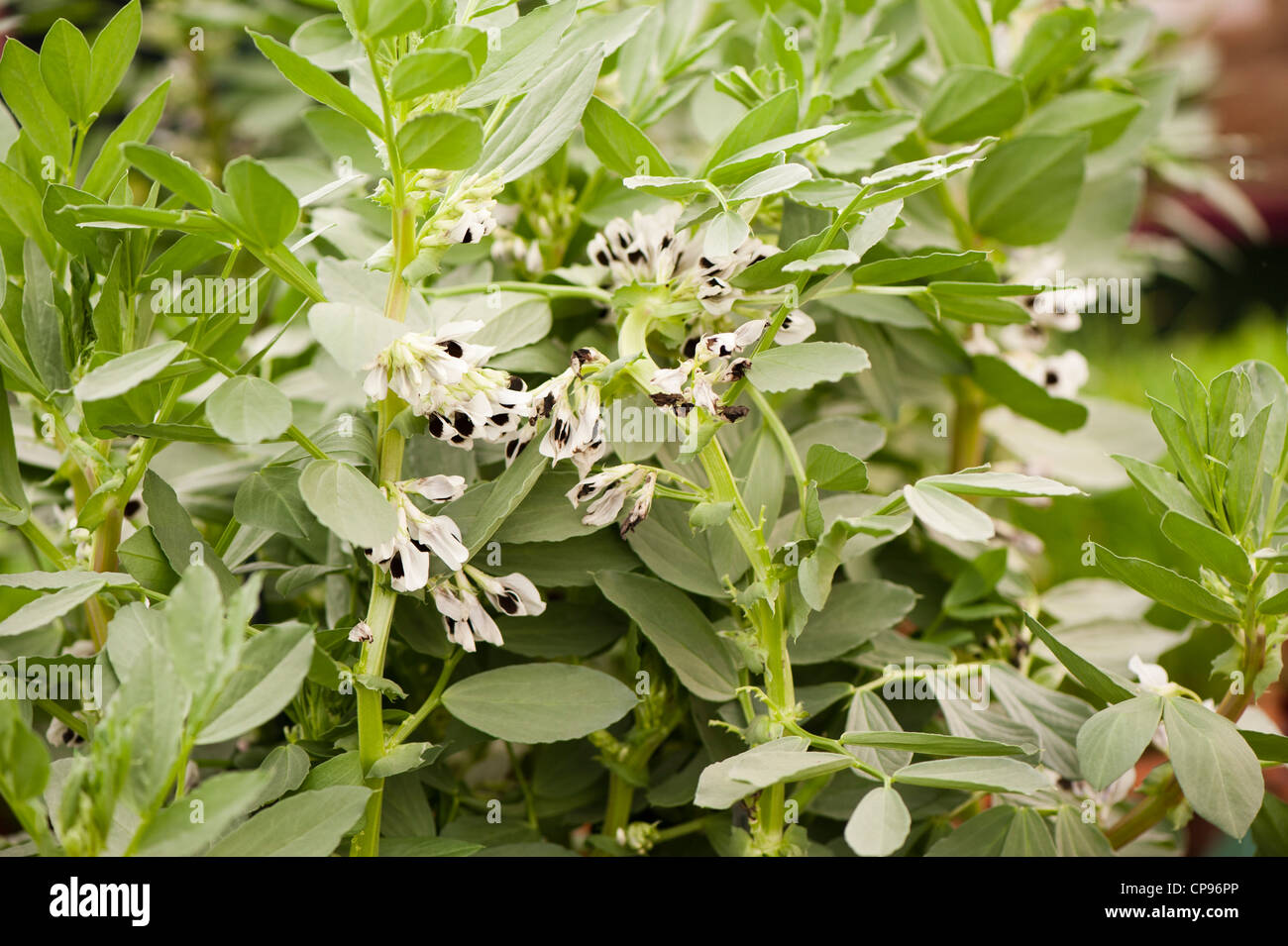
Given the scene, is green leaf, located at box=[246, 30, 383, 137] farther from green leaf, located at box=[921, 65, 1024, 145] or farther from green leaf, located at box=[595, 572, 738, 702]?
green leaf, located at box=[921, 65, 1024, 145]

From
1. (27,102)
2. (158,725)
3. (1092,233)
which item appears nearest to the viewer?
(158,725)

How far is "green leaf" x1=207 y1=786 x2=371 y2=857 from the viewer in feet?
0.94

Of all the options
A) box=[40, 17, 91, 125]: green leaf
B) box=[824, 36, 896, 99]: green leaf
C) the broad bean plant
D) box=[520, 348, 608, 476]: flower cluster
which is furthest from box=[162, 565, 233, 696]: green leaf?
box=[824, 36, 896, 99]: green leaf

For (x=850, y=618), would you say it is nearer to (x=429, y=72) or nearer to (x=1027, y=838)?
(x=1027, y=838)

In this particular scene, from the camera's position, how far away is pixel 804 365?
12.8 inches

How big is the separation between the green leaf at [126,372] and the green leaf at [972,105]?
0.33 m

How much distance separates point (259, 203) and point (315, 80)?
4cm

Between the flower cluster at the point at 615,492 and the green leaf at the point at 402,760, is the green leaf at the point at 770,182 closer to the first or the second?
the flower cluster at the point at 615,492

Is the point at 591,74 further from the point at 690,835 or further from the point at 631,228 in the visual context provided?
the point at 690,835

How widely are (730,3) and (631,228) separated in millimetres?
282

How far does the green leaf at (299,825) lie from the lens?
0.29 metres

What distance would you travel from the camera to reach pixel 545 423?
342 millimetres

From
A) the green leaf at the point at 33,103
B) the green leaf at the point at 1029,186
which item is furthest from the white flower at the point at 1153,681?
the green leaf at the point at 33,103
